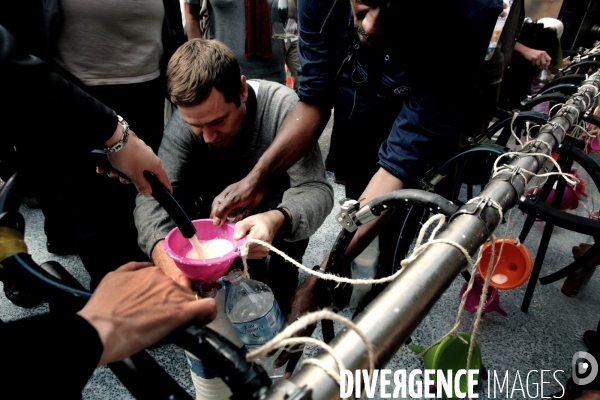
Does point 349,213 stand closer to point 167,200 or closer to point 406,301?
point 406,301

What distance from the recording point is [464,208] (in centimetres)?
68

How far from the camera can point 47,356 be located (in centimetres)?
44

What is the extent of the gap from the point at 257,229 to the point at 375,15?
2.36 ft

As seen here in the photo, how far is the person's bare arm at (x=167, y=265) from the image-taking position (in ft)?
3.48

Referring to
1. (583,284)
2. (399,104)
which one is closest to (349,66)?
(399,104)

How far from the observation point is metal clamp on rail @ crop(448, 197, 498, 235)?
0.66 m

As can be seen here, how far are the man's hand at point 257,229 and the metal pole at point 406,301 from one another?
0.62 meters

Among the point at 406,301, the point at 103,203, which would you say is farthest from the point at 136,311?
the point at 103,203

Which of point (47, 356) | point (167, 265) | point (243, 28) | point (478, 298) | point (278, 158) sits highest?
point (243, 28)

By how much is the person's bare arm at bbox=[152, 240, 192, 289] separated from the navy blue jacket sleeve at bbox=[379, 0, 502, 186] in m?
0.80

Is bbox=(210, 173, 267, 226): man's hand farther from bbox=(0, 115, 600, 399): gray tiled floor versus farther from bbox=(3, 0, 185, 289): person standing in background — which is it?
bbox=(0, 115, 600, 399): gray tiled floor

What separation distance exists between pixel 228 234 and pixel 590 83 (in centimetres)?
182

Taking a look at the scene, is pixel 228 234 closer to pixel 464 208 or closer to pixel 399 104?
pixel 464 208

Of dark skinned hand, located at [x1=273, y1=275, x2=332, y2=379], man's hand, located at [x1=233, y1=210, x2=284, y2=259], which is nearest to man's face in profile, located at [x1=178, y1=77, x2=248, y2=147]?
man's hand, located at [x1=233, y1=210, x2=284, y2=259]
